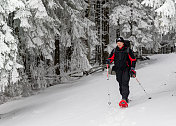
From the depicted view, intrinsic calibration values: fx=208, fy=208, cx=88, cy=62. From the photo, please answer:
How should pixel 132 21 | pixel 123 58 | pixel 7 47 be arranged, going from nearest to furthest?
pixel 123 58, pixel 7 47, pixel 132 21

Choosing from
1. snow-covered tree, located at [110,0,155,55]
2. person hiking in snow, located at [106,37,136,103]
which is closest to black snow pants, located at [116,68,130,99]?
person hiking in snow, located at [106,37,136,103]

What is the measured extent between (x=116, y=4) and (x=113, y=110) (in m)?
14.5

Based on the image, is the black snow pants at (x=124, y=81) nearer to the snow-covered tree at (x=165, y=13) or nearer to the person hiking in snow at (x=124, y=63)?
the person hiking in snow at (x=124, y=63)

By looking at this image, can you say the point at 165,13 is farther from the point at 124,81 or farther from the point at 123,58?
the point at 124,81

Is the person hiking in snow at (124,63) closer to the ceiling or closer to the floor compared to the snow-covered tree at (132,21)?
closer to the floor

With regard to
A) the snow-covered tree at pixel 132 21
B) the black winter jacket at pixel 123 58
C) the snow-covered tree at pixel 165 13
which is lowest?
the black winter jacket at pixel 123 58

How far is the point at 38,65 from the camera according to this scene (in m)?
11.9

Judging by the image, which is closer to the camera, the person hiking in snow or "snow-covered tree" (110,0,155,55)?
the person hiking in snow

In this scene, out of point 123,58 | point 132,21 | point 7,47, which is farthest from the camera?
point 132,21

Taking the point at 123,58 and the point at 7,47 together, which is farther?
the point at 7,47

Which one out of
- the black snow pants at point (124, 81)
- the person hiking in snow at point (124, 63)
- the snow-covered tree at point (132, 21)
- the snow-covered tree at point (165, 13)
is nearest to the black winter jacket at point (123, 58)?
the person hiking in snow at point (124, 63)

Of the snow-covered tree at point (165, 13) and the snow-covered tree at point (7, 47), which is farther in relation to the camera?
the snow-covered tree at point (7, 47)

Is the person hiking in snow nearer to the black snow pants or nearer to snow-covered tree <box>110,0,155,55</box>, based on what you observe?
the black snow pants

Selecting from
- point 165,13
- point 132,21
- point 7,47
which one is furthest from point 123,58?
point 132,21
